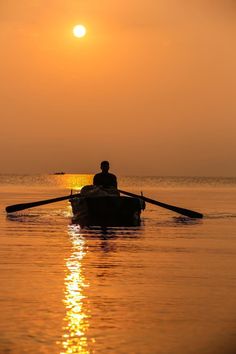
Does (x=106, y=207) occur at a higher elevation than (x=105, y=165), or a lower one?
lower

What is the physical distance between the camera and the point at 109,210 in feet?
113

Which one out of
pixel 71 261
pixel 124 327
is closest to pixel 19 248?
pixel 71 261

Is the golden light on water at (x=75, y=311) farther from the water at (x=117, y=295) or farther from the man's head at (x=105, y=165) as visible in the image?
the man's head at (x=105, y=165)

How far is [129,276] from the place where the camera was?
17.6 metres

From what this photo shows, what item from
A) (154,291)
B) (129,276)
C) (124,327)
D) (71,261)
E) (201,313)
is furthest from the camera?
(71,261)

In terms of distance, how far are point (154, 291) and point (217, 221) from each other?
25098mm

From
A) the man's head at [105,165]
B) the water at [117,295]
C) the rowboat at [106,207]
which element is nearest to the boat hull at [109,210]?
the rowboat at [106,207]

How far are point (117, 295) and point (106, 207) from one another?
19.5 m

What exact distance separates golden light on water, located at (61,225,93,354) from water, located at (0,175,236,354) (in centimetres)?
1

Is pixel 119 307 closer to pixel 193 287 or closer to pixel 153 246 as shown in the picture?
pixel 193 287

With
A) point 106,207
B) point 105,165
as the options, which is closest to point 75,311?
point 105,165

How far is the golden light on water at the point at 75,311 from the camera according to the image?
35.7 feet

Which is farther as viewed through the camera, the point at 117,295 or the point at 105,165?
the point at 105,165

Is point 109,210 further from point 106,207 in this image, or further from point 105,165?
point 105,165
